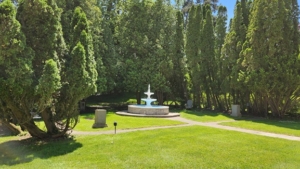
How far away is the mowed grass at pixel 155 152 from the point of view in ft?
26.8

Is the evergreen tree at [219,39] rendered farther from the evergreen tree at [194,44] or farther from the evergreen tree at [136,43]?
the evergreen tree at [136,43]

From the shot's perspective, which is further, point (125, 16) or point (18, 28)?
point (125, 16)

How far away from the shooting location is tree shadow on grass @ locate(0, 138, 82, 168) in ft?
28.8

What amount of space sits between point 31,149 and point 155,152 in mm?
4593

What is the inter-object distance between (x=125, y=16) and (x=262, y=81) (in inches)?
614

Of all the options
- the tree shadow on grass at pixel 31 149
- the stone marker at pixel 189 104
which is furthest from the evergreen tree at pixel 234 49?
the tree shadow on grass at pixel 31 149

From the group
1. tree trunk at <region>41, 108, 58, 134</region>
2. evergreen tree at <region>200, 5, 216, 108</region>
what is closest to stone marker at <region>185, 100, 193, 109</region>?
evergreen tree at <region>200, 5, 216, 108</region>

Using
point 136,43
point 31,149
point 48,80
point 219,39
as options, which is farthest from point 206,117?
point 48,80

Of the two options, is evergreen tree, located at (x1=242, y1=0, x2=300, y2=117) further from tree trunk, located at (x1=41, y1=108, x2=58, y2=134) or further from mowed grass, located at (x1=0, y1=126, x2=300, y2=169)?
tree trunk, located at (x1=41, y1=108, x2=58, y2=134)

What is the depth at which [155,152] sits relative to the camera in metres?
9.34

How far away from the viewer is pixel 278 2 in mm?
20562

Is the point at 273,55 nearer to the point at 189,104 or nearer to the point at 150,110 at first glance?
the point at 189,104

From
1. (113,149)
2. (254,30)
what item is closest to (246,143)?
(113,149)

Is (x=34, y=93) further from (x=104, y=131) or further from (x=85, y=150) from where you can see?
(x=104, y=131)
